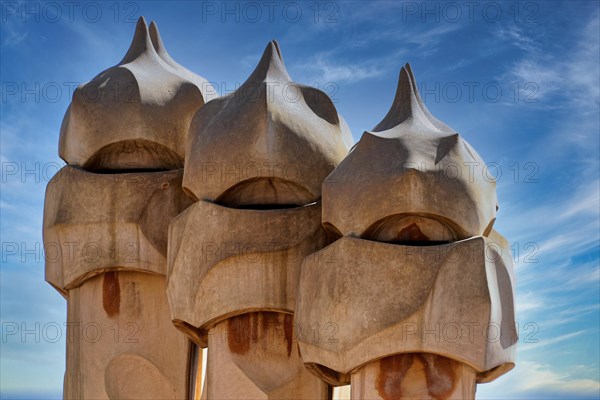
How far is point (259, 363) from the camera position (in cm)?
984

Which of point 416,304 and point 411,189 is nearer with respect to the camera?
point 416,304

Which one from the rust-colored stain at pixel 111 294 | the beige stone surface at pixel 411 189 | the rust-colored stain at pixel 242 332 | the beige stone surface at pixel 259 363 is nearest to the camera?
the beige stone surface at pixel 411 189

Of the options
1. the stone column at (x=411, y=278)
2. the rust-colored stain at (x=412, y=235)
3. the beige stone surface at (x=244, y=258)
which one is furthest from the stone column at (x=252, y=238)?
the rust-colored stain at (x=412, y=235)

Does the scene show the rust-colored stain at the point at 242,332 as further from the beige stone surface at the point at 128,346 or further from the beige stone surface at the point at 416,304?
the beige stone surface at the point at 128,346

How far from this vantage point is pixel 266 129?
996 cm

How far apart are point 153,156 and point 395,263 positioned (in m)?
3.56

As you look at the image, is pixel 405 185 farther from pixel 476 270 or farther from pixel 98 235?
pixel 98 235

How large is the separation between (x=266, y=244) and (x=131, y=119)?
2.26 meters

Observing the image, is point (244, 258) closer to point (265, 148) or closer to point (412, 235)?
point (265, 148)

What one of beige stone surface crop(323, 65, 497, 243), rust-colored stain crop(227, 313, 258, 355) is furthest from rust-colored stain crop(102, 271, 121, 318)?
beige stone surface crop(323, 65, 497, 243)

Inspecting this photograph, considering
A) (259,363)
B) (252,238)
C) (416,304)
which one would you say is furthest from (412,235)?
(259,363)

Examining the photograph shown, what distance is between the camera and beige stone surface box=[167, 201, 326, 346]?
9.79m

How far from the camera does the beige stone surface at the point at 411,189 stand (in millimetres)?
8812

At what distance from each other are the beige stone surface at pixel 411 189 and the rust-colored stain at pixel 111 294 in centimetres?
278
